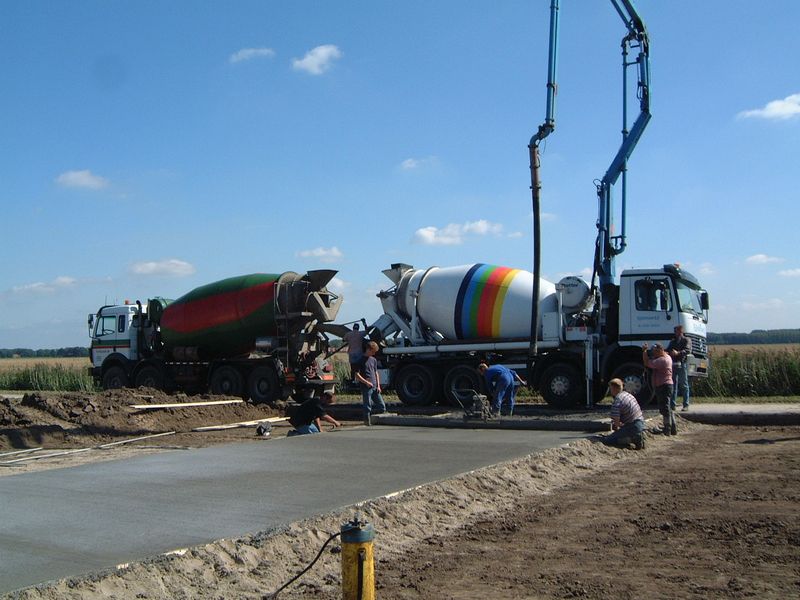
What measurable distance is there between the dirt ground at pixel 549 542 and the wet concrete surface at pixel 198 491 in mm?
265

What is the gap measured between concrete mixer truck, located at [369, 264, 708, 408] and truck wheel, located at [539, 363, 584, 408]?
0.02 m

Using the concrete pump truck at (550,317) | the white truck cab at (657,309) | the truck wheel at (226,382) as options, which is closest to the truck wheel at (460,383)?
the concrete pump truck at (550,317)

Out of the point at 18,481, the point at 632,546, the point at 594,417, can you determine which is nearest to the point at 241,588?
the point at 632,546

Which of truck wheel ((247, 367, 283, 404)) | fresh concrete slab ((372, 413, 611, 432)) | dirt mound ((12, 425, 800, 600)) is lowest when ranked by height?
dirt mound ((12, 425, 800, 600))

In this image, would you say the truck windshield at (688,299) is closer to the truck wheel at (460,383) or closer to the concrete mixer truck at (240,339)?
the truck wheel at (460,383)

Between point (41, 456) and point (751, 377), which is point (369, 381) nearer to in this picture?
point (41, 456)

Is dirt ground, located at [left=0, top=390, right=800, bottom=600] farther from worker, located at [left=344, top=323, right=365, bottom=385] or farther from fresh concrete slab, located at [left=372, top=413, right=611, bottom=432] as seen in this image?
worker, located at [left=344, top=323, right=365, bottom=385]

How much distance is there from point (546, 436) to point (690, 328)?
7074mm

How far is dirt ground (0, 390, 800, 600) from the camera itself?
19.6ft

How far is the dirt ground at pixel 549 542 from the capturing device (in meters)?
5.98

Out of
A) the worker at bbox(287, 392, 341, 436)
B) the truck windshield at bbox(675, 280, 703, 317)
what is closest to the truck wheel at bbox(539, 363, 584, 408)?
the truck windshield at bbox(675, 280, 703, 317)

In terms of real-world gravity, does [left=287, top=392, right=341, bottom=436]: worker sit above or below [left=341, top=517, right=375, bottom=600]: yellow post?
above

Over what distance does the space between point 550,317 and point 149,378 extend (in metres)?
12.3

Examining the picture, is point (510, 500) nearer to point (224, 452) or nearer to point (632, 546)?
point (632, 546)
